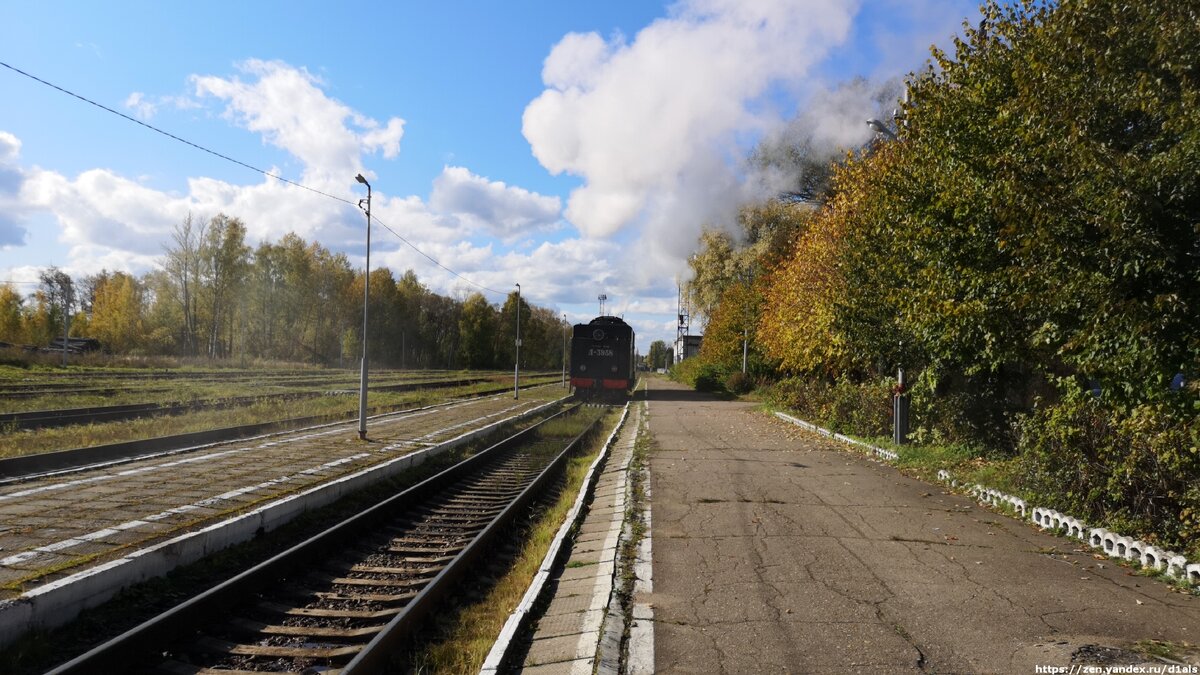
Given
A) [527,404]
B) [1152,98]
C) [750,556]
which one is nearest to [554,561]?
[750,556]

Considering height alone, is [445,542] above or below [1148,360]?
below

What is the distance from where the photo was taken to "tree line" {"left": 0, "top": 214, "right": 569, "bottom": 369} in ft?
196

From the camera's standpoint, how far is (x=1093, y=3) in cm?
687

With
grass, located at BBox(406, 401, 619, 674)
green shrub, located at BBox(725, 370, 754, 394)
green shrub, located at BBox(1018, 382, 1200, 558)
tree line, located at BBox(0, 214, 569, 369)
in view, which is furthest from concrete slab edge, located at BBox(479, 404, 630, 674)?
tree line, located at BBox(0, 214, 569, 369)

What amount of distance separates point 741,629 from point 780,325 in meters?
18.7

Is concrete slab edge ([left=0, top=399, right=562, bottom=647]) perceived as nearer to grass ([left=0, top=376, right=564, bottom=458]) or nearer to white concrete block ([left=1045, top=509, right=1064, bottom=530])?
grass ([left=0, top=376, right=564, bottom=458])

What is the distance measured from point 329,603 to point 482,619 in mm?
1288

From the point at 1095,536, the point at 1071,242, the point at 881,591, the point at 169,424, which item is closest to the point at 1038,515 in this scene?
the point at 1095,536

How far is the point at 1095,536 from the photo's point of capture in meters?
7.00

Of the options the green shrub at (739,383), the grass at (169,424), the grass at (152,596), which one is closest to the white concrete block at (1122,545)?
the grass at (152,596)

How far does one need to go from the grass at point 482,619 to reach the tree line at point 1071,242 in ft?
17.6

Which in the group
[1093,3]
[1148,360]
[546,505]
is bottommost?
[546,505]

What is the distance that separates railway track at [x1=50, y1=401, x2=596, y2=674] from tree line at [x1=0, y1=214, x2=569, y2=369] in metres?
49.8

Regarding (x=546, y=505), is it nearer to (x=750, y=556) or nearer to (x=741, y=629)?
(x=750, y=556)
